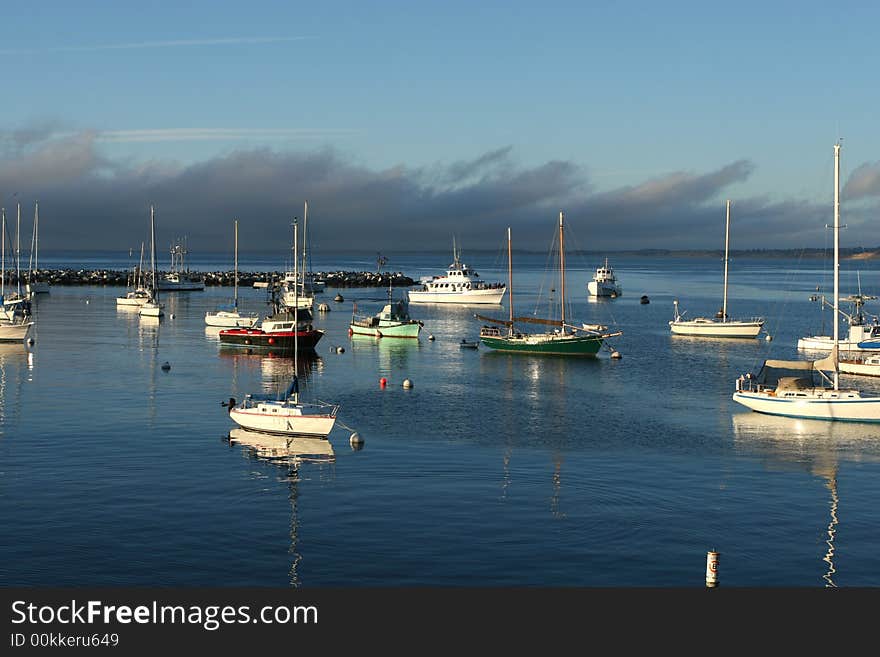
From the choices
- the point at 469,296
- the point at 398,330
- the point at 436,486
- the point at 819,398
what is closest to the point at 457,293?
the point at 469,296

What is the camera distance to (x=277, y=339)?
9406cm

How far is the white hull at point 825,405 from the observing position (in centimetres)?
5750

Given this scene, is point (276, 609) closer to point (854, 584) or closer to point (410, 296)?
point (854, 584)

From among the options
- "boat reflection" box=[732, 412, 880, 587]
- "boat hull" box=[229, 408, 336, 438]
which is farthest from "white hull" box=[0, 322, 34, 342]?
"boat reflection" box=[732, 412, 880, 587]

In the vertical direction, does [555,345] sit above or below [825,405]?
above

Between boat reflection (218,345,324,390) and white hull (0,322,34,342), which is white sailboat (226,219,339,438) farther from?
white hull (0,322,34,342)

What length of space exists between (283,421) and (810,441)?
2696cm

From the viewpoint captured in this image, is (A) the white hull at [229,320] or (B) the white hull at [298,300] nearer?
(A) the white hull at [229,320]

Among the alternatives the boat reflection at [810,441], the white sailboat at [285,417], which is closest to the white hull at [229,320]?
the white sailboat at [285,417]

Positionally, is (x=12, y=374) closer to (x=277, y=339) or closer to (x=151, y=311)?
(x=277, y=339)

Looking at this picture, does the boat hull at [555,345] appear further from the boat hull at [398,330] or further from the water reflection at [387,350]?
the boat hull at [398,330]

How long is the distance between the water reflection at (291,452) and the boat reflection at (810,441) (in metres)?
20.6

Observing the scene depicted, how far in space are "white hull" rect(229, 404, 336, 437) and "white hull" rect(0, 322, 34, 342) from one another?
50.4 m

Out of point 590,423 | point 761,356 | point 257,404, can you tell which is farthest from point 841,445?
point 761,356
